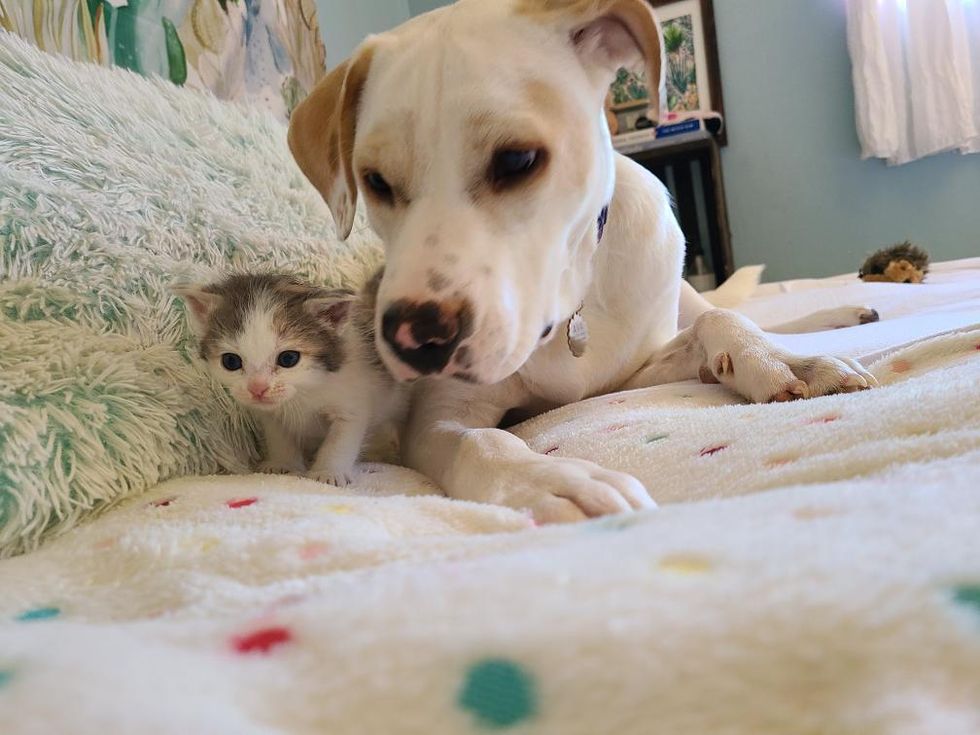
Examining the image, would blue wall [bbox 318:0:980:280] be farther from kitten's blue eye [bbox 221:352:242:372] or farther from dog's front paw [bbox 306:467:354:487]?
dog's front paw [bbox 306:467:354:487]

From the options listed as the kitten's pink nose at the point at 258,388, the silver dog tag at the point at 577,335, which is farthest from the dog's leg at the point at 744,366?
the kitten's pink nose at the point at 258,388

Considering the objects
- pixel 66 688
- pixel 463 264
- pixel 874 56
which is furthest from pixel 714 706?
pixel 874 56

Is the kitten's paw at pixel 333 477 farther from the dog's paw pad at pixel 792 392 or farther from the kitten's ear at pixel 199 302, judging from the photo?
the dog's paw pad at pixel 792 392

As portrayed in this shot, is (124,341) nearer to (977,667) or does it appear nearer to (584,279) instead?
(584,279)

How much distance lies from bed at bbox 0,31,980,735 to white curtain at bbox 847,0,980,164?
338 centimetres

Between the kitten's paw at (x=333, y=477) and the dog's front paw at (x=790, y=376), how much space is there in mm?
505

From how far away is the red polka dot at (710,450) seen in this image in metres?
0.69

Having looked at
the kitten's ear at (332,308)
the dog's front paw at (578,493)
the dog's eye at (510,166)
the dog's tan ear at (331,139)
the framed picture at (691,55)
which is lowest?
the dog's front paw at (578,493)

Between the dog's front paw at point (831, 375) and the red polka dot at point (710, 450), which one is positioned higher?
the red polka dot at point (710, 450)

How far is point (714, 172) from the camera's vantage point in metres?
3.52

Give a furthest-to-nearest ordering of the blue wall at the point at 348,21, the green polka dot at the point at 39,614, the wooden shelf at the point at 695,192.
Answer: the wooden shelf at the point at 695,192
the blue wall at the point at 348,21
the green polka dot at the point at 39,614

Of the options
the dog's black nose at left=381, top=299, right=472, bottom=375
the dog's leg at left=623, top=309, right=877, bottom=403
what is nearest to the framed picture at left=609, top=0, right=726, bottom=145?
the dog's leg at left=623, top=309, right=877, bottom=403

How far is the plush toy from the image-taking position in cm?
252

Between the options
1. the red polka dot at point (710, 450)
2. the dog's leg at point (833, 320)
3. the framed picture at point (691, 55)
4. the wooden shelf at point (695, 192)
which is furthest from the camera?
the framed picture at point (691, 55)
